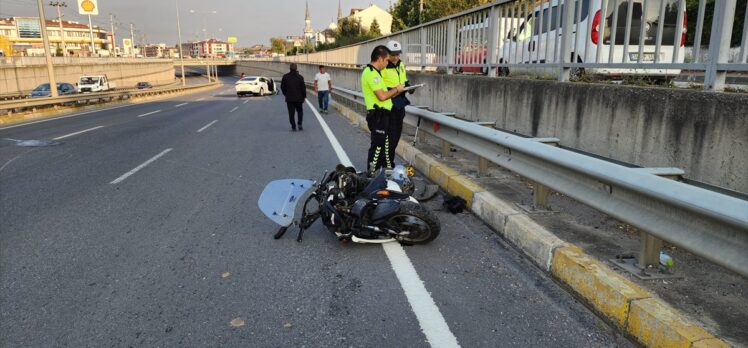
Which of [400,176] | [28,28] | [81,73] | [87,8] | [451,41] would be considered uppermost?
[28,28]

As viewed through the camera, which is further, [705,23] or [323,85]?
[323,85]

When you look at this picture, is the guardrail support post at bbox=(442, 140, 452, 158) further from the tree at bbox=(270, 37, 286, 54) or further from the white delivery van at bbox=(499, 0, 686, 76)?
the tree at bbox=(270, 37, 286, 54)

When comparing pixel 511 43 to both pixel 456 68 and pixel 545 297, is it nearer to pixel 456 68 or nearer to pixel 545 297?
pixel 456 68

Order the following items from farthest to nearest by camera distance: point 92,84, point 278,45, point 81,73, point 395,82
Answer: point 278,45 < point 81,73 < point 92,84 < point 395,82

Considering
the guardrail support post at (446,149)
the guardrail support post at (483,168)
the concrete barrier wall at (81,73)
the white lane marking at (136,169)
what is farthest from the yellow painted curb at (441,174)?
the concrete barrier wall at (81,73)

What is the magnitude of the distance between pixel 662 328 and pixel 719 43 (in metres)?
2.25

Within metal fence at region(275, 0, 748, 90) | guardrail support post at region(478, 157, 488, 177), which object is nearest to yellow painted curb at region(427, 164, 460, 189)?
guardrail support post at region(478, 157, 488, 177)

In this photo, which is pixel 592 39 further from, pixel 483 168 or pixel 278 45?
pixel 278 45

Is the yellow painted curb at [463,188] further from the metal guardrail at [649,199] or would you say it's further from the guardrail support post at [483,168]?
the metal guardrail at [649,199]

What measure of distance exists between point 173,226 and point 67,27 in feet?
606

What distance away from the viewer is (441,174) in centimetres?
658

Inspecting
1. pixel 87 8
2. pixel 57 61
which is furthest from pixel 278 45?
pixel 57 61

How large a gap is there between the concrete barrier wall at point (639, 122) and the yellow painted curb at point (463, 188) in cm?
97

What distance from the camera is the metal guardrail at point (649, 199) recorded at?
8.07ft
